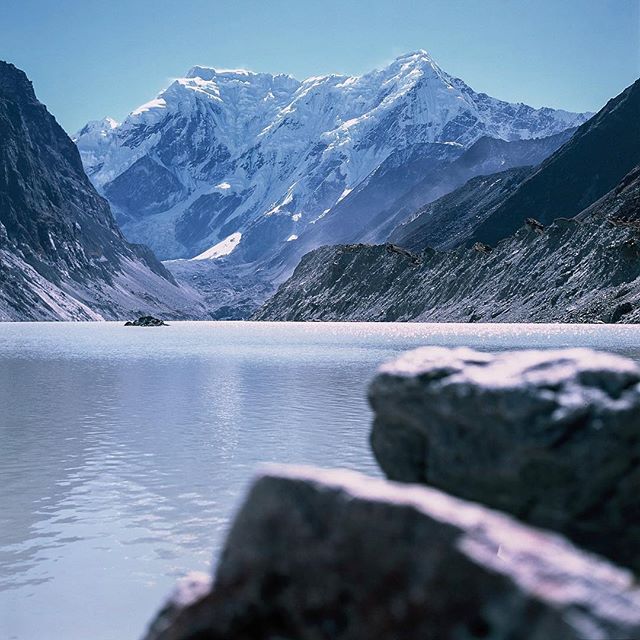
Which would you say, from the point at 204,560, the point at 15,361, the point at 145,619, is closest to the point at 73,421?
the point at 204,560

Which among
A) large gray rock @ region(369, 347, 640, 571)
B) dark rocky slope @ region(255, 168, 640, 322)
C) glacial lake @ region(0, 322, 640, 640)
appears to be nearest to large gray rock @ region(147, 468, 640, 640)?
large gray rock @ region(369, 347, 640, 571)

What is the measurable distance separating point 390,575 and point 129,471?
16.3 meters

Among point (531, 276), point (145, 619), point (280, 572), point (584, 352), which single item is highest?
point (531, 276)

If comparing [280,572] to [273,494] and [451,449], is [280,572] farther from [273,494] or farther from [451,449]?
[451,449]

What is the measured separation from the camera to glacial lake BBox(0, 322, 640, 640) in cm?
1143

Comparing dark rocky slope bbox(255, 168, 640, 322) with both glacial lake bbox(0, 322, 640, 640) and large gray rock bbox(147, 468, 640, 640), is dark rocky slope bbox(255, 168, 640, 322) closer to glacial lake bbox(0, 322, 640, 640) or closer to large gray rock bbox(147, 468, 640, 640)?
glacial lake bbox(0, 322, 640, 640)

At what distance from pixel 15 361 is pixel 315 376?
92.5 ft

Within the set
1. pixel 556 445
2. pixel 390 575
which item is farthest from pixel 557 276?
pixel 390 575

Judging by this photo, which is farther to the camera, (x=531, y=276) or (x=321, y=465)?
(x=531, y=276)

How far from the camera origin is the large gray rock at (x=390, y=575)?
4242mm

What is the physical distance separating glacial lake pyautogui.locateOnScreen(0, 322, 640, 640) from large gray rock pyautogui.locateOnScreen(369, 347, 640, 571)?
5346mm

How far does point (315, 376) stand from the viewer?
47875 millimetres

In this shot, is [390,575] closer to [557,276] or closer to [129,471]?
[129,471]

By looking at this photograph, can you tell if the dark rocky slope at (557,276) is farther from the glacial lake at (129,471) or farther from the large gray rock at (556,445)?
the large gray rock at (556,445)
